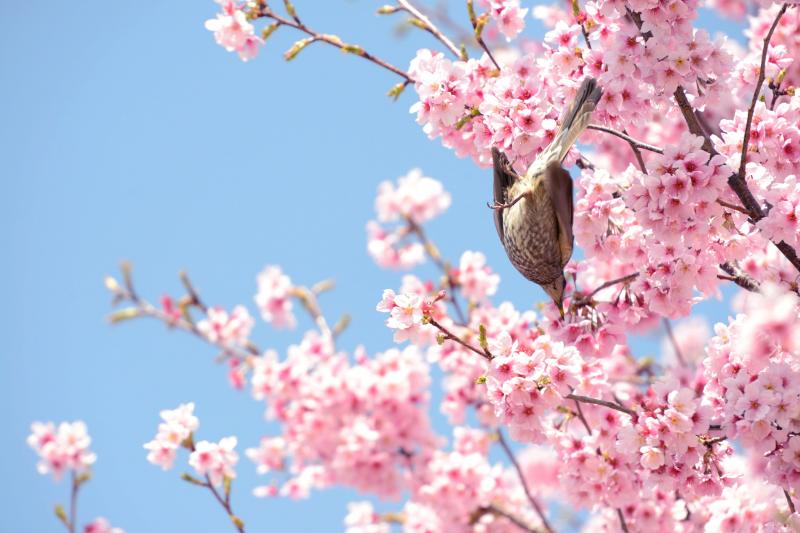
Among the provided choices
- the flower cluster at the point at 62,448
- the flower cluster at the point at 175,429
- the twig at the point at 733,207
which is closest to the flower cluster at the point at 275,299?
the flower cluster at the point at 62,448

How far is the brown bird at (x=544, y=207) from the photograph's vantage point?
10.7 feet

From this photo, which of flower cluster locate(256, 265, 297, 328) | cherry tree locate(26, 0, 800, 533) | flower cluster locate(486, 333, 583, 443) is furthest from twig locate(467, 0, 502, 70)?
flower cluster locate(256, 265, 297, 328)

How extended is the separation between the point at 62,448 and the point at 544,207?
15.6ft

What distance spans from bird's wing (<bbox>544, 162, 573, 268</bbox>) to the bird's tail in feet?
0.19

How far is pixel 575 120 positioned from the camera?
3.22 meters

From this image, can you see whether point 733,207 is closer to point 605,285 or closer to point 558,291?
point 605,285

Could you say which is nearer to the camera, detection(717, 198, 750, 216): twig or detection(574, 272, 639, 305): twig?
detection(717, 198, 750, 216): twig

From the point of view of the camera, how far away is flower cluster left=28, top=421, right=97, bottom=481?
20.7ft

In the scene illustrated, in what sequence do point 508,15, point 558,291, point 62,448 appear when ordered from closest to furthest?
point 558,291 < point 508,15 < point 62,448

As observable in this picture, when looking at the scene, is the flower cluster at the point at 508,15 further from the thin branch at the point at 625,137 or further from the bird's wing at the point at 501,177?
the thin branch at the point at 625,137

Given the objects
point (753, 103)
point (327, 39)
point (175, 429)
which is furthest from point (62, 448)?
point (753, 103)

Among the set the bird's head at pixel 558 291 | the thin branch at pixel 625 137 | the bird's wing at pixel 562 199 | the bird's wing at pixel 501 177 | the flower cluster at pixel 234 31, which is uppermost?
the flower cluster at pixel 234 31

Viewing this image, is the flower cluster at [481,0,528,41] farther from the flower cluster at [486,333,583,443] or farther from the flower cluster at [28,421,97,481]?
the flower cluster at [28,421,97,481]

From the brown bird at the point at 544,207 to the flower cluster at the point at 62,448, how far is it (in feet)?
14.0
